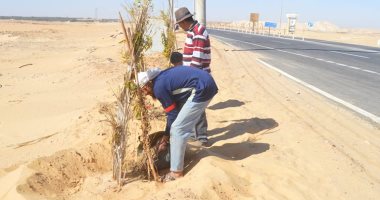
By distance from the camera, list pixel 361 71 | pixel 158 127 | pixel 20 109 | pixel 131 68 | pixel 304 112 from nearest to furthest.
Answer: pixel 131 68 → pixel 158 127 → pixel 304 112 → pixel 20 109 → pixel 361 71

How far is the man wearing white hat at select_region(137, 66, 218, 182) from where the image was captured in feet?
14.7

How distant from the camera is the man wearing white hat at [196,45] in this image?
5500 mm

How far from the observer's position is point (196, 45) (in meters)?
5.76

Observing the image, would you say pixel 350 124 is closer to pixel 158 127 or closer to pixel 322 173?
pixel 322 173

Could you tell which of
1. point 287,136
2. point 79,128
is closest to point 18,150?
point 79,128

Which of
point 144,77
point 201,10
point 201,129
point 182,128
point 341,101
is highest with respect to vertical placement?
point 201,10

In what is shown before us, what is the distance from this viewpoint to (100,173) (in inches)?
210

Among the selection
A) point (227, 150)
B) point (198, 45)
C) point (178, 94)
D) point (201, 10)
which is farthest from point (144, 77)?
point (201, 10)

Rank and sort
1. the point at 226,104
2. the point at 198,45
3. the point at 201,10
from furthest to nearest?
the point at 201,10 → the point at 226,104 → the point at 198,45

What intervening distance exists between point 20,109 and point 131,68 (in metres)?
5.83

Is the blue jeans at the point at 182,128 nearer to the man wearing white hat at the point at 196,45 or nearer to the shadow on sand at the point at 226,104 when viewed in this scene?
the man wearing white hat at the point at 196,45

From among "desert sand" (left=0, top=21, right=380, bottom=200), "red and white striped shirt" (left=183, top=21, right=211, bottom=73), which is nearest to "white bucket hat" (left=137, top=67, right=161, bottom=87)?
"desert sand" (left=0, top=21, right=380, bottom=200)

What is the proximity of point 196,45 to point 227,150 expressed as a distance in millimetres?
1507

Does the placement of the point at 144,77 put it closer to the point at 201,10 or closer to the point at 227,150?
the point at 227,150
